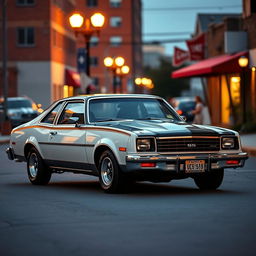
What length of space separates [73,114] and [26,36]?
2023 inches

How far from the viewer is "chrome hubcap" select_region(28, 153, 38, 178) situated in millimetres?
16270

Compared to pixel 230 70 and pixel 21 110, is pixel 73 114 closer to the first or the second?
pixel 230 70

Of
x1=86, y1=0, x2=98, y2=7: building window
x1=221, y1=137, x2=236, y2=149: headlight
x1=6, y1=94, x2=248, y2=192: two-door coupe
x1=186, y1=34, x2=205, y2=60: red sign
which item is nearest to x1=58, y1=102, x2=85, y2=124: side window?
x1=6, y1=94, x2=248, y2=192: two-door coupe

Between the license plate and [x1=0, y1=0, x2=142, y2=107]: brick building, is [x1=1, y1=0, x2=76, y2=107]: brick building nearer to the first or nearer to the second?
[x1=0, y1=0, x2=142, y2=107]: brick building

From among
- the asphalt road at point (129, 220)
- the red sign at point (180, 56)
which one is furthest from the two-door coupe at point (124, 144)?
the red sign at point (180, 56)

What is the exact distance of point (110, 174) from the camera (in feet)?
46.5

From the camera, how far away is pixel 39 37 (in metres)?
65.4

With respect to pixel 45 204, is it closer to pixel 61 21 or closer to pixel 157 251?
pixel 157 251

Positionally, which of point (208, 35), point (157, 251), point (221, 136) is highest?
point (208, 35)

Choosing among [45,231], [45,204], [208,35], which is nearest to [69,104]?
[45,204]

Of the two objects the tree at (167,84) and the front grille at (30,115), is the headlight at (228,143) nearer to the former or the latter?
the front grille at (30,115)

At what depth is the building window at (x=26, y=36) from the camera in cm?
6569

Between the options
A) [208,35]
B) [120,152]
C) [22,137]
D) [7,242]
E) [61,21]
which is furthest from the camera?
[61,21]

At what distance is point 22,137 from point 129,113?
2570 mm
